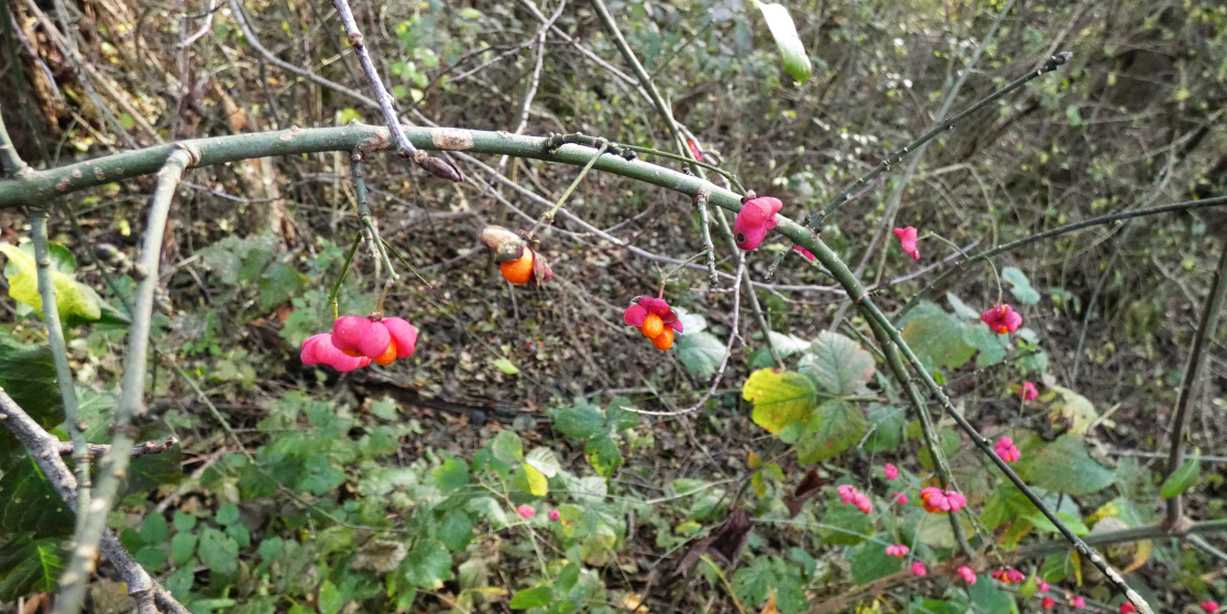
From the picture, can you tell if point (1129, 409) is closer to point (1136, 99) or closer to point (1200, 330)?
point (1136, 99)

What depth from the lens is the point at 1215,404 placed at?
447 cm

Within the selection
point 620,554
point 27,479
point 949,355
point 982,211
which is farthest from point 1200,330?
point 982,211

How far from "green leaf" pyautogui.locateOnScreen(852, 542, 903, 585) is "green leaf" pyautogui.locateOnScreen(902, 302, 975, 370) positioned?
50cm

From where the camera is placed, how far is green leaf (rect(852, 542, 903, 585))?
73.7 inches

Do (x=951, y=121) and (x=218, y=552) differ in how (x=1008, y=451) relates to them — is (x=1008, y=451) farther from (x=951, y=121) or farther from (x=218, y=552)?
(x=218, y=552)

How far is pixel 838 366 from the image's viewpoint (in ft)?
5.44

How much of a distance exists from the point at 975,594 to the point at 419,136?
5.61 feet

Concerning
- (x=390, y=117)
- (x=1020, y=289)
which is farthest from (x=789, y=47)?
(x=1020, y=289)

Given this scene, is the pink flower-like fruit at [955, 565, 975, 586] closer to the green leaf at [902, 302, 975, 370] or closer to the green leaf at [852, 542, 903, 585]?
the green leaf at [852, 542, 903, 585]

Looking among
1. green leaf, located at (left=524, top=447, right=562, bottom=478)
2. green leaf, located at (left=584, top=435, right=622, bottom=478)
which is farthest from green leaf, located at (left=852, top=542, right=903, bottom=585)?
green leaf, located at (left=524, top=447, right=562, bottom=478)

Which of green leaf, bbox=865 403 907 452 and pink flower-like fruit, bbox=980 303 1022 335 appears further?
green leaf, bbox=865 403 907 452

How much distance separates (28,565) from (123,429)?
87cm

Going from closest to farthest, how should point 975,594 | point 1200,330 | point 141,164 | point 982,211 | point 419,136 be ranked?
point 141,164, point 419,136, point 1200,330, point 975,594, point 982,211

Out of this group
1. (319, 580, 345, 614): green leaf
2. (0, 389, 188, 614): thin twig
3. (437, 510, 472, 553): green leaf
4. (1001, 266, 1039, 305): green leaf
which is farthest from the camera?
(1001, 266, 1039, 305): green leaf
